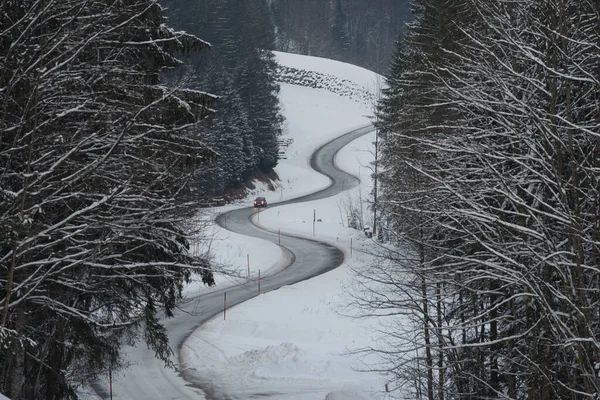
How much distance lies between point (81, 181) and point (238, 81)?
2192 inches

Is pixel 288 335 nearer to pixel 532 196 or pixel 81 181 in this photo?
pixel 81 181

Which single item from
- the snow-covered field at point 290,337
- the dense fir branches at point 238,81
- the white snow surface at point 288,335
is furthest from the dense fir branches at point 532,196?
the dense fir branches at point 238,81

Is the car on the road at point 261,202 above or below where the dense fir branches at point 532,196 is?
above

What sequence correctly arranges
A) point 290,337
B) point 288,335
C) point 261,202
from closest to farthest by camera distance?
point 290,337 < point 288,335 < point 261,202

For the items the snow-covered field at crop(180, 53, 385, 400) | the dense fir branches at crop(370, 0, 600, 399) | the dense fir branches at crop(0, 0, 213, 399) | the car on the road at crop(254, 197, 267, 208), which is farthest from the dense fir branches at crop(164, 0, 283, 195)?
the dense fir branches at crop(370, 0, 600, 399)

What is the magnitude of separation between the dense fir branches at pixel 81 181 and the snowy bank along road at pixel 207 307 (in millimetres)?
1557

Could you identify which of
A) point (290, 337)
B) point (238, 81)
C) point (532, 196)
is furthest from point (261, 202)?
point (532, 196)

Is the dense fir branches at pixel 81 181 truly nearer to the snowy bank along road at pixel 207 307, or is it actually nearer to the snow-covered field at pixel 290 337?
the snowy bank along road at pixel 207 307

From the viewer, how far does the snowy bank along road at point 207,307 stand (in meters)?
17.6

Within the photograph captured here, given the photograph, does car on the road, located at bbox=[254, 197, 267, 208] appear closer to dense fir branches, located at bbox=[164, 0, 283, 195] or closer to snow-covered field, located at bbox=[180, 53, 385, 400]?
dense fir branches, located at bbox=[164, 0, 283, 195]

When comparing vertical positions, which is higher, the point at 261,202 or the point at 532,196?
the point at 261,202

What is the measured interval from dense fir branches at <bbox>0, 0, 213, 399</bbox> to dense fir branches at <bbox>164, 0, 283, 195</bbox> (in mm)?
37135

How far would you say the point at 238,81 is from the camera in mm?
63188

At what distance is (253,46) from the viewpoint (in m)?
69.3
